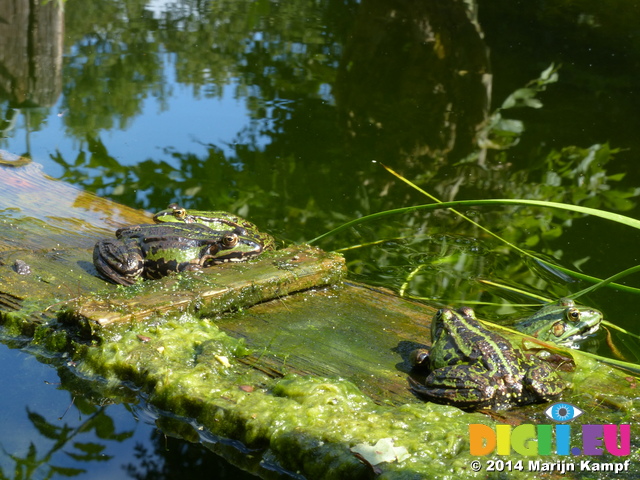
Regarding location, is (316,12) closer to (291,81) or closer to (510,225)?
(291,81)

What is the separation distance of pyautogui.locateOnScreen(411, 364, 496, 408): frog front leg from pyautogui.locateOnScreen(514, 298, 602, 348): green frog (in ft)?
3.98

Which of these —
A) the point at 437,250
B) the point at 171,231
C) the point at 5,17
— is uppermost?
the point at 5,17

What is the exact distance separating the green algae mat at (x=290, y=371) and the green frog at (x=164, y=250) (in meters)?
0.15

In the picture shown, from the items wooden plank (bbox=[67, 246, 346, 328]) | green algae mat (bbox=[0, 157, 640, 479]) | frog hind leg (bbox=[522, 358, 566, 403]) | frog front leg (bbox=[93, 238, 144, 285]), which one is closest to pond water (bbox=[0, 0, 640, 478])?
A: green algae mat (bbox=[0, 157, 640, 479])

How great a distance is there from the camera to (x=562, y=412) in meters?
3.24

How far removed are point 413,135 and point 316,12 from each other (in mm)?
6722

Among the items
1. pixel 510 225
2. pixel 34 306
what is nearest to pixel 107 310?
pixel 34 306

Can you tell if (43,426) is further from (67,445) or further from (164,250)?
(164,250)

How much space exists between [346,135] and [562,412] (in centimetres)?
570

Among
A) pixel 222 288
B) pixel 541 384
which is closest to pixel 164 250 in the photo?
pixel 222 288

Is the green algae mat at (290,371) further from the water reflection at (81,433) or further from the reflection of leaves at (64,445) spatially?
the reflection of leaves at (64,445)

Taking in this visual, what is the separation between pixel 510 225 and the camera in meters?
6.62

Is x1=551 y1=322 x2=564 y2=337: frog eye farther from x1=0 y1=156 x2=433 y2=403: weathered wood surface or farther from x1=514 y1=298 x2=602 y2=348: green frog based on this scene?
x1=0 y1=156 x2=433 y2=403: weathered wood surface

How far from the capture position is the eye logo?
320 centimetres
